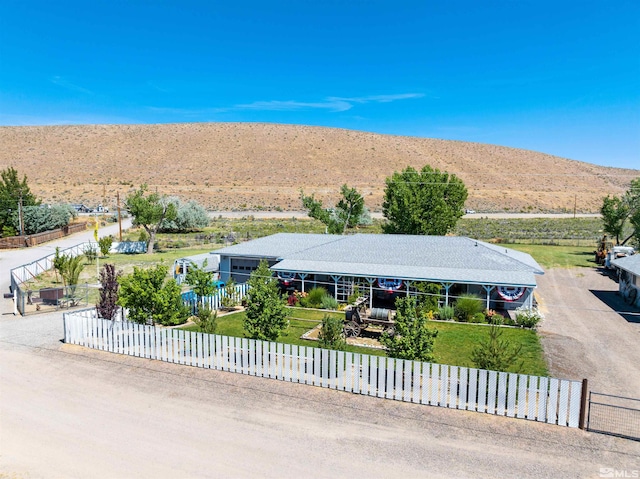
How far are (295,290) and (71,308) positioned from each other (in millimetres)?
11482

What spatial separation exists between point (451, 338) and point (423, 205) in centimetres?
2636

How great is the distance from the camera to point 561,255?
4488 cm

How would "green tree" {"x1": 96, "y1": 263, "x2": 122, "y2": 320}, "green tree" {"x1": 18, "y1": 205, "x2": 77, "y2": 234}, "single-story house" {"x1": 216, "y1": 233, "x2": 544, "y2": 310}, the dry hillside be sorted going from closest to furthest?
"green tree" {"x1": 96, "y1": 263, "x2": 122, "y2": 320}, "single-story house" {"x1": 216, "y1": 233, "x2": 544, "y2": 310}, "green tree" {"x1": 18, "y1": 205, "x2": 77, "y2": 234}, the dry hillside

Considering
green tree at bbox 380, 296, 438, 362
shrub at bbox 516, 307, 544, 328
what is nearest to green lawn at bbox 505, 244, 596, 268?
shrub at bbox 516, 307, 544, 328

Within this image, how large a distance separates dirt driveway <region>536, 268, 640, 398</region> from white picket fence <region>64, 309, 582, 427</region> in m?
3.48

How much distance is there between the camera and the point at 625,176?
549 feet

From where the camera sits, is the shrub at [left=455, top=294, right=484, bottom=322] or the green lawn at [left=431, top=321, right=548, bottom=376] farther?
the shrub at [left=455, top=294, right=484, bottom=322]

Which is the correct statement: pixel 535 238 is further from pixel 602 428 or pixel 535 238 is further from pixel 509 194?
pixel 509 194

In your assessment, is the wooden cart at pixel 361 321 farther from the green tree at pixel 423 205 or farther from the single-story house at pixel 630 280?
the green tree at pixel 423 205

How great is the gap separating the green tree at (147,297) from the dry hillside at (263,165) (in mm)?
77310

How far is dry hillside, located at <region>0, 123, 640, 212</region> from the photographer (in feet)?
349

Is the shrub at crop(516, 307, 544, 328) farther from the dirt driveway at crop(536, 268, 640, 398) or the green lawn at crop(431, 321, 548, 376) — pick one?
the dirt driveway at crop(536, 268, 640, 398)

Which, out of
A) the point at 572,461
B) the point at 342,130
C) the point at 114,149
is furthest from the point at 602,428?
the point at 342,130

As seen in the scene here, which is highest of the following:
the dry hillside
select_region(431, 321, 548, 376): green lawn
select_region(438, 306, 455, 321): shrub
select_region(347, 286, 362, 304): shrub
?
the dry hillside
